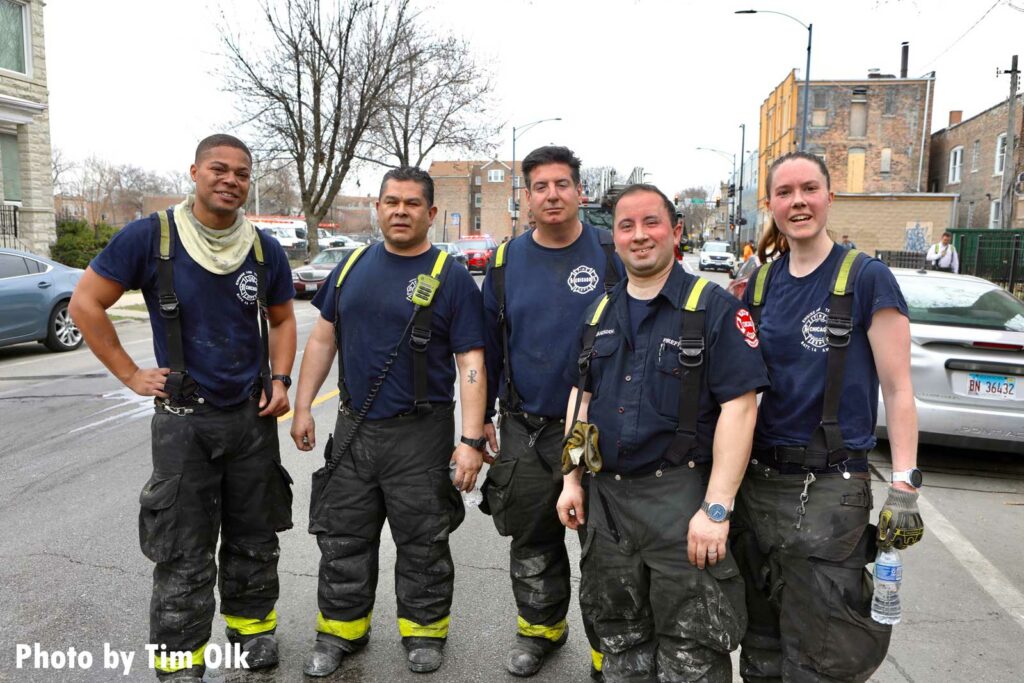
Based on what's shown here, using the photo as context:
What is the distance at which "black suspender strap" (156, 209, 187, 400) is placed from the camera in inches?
121

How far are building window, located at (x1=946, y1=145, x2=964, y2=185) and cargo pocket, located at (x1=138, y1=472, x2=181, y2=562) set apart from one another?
47343mm

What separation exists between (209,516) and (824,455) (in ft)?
7.65

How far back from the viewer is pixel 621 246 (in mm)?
2668

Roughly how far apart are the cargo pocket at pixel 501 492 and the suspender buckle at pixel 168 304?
4.63 ft

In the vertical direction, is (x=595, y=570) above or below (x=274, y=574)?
above

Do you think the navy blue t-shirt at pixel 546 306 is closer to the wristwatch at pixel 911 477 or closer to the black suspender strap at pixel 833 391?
the black suspender strap at pixel 833 391

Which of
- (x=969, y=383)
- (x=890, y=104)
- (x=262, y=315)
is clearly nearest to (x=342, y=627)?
(x=262, y=315)

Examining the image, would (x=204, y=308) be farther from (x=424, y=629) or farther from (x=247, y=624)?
(x=424, y=629)

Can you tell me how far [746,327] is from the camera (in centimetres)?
252

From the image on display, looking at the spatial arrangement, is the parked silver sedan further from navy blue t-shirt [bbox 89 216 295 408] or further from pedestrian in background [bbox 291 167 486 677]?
navy blue t-shirt [bbox 89 216 295 408]

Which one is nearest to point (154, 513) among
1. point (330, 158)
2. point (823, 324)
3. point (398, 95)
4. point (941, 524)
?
Answer: point (823, 324)

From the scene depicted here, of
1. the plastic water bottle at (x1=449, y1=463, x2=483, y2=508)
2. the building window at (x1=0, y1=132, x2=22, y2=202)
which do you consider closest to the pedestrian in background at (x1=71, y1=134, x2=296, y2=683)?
the plastic water bottle at (x1=449, y1=463, x2=483, y2=508)

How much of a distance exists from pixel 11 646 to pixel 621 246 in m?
3.05

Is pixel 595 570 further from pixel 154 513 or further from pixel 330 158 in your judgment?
pixel 330 158
